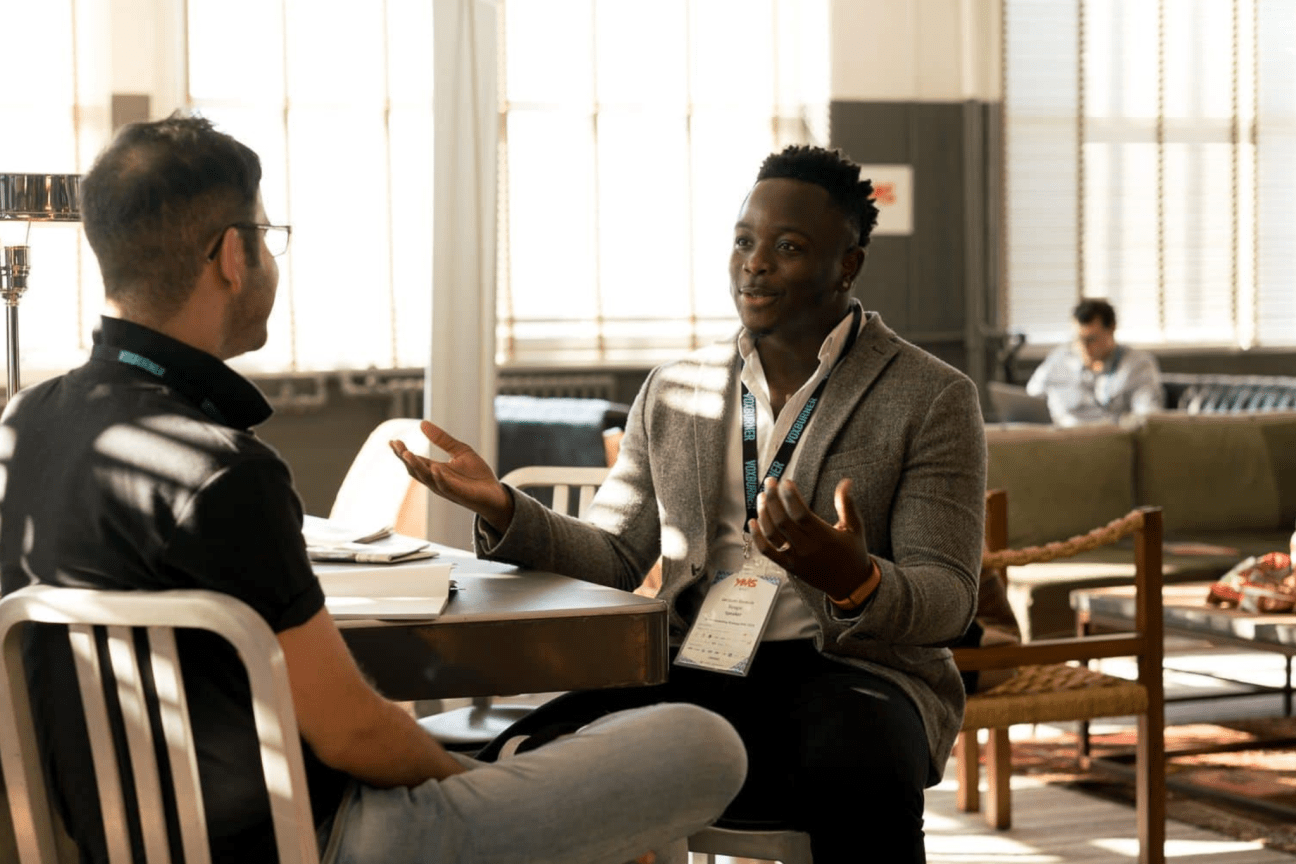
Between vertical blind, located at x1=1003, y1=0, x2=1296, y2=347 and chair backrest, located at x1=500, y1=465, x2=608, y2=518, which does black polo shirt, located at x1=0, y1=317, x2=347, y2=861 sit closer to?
chair backrest, located at x1=500, y1=465, x2=608, y2=518

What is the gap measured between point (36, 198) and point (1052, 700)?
89.2 inches

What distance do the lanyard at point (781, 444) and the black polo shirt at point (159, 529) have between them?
98cm

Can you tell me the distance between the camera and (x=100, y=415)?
1.50 meters

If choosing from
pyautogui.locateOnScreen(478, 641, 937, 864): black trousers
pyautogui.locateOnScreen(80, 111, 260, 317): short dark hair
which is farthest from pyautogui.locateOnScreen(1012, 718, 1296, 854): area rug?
pyautogui.locateOnScreen(80, 111, 260, 317): short dark hair

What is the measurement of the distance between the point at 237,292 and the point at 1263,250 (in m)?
9.96

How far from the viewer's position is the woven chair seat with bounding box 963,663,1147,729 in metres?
3.34

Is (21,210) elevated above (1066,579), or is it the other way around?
(21,210)

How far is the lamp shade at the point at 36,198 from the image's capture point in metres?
2.71

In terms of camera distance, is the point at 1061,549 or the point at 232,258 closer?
the point at 232,258

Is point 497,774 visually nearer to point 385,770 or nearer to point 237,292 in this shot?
point 385,770

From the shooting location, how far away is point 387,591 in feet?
6.19

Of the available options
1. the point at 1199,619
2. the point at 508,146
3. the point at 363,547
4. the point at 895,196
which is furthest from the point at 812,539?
the point at 895,196

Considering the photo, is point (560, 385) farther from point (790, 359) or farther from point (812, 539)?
point (812, 539)

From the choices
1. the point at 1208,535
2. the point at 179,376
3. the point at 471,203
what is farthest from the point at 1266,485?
the point at 179,376
